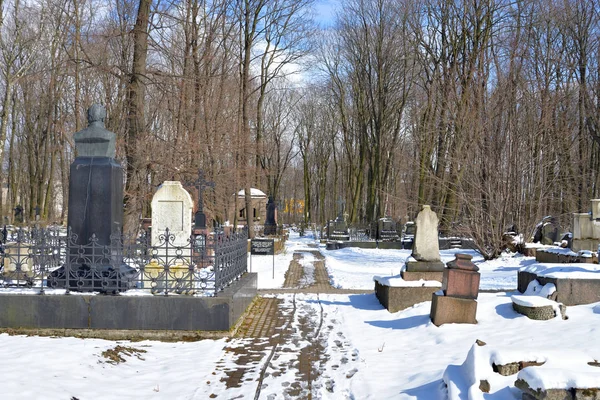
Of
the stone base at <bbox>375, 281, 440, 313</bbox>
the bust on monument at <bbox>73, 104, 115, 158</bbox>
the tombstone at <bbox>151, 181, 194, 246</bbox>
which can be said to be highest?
the bust on monument at <bbox>73, 104, 115, 158</bbox>

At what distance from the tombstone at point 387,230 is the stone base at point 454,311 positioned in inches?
896

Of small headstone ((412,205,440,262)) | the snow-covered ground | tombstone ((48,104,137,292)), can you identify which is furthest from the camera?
small headstone ((412,205,440,262))

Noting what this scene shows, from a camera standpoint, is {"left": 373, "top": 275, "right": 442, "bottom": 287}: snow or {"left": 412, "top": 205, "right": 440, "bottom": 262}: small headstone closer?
{"left": 373, "top": 275, "right": 442, "bottom": 287}: snow

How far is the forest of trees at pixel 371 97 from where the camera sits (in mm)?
19656

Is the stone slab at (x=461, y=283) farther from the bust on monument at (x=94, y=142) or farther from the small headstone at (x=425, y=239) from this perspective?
the bust on monument at (x=94, y=142)

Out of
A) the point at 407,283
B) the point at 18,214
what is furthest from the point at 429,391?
the point at 18,214

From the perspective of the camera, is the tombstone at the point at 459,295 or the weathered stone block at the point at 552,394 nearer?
the weathered stone block at the point at 552,394

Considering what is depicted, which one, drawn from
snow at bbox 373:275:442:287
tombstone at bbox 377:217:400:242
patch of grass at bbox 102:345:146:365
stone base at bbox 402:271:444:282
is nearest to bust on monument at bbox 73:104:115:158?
patch of grass at bbox 102:345:146:365

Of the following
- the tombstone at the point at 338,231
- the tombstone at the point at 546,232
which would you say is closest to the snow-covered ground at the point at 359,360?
the tombstone at the point at 546,232

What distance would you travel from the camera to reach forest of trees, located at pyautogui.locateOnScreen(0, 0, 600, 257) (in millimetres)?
19656

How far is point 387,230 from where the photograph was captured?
3180 centimetres

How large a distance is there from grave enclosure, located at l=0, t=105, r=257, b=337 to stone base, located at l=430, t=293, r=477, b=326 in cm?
303

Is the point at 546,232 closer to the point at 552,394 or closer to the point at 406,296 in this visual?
the point at 406,296

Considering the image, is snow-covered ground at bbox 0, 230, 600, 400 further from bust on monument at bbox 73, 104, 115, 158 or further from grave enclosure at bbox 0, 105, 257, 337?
bust on monument at bbox 73, 104, 115, 158
